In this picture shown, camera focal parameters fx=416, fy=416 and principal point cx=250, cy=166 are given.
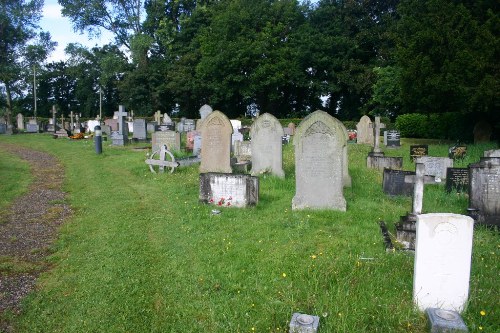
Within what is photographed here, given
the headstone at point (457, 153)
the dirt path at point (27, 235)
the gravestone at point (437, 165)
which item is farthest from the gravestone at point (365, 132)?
the dirt path at point (27, 235)

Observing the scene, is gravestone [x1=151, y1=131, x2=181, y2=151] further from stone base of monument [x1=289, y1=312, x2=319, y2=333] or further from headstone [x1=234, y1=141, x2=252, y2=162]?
stone base of monument [x1=289, y1=312, x2=319, y2=333]

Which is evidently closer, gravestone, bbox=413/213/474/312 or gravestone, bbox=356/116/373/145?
gravestone, bbox=413/213/474/312

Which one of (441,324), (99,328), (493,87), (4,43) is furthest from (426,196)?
(4,43)

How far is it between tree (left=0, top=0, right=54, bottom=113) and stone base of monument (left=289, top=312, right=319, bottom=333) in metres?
44.4

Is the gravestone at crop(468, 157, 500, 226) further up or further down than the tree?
further down

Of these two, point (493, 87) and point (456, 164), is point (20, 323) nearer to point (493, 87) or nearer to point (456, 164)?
point (456, 164)

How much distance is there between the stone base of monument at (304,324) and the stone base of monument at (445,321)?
1071 mm

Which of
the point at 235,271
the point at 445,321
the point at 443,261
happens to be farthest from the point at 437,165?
the point at 445,321

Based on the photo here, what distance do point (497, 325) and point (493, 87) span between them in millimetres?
15003

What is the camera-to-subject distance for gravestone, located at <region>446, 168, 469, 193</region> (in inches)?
380

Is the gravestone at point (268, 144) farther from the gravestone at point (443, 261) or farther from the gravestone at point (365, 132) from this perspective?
the gravestone at point (365, 132)

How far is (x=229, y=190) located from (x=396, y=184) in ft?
13.4

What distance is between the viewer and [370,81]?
1405 inches

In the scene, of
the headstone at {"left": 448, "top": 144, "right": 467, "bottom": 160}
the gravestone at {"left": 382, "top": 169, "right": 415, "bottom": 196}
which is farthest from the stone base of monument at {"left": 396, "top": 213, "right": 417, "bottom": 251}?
the headstone at {"left": 448, "top": 144, "right": 467, "bottom": 160}
